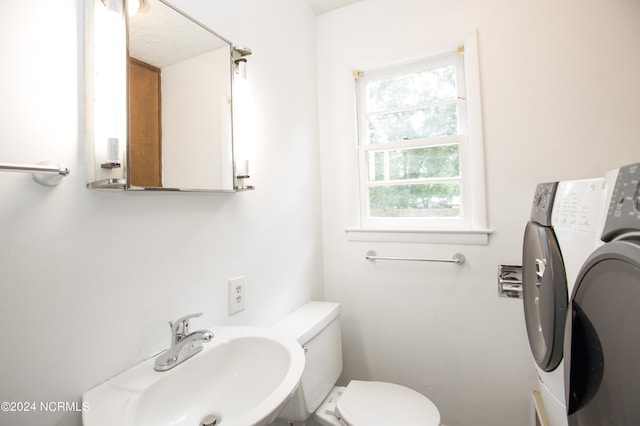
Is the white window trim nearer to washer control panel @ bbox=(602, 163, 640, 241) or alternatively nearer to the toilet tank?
the toilet tank

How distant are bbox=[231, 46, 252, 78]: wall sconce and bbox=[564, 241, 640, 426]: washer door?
1.26 meters

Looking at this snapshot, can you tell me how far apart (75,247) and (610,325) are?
117 centimetres

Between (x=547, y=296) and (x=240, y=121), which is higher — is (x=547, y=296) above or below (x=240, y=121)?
below

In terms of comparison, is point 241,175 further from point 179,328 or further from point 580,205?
point 580,205

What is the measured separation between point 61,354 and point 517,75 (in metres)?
2.02

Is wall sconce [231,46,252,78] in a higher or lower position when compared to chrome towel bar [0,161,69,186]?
higher

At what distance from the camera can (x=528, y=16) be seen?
1.45 meters

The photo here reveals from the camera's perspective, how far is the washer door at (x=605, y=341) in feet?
1.65

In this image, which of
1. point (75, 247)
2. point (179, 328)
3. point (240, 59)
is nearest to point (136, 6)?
point (240, 59)

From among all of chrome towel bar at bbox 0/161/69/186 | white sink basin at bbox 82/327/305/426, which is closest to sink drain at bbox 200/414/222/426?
white sink basin at bbox 82/327/305/426

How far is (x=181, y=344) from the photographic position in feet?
2.88

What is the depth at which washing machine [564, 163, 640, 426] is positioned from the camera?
0.51 meters

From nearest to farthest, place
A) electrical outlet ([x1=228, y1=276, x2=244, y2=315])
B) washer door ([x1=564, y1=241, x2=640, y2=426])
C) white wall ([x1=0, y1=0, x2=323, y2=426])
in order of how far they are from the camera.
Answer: washer door ([x1=564, y1=241, x2=640, y2=426])
white wall ([x1=0, y1=0, x2=323, y2=426])
electrical outlet ([x1=228, y1=276, x2=244, y2=315])

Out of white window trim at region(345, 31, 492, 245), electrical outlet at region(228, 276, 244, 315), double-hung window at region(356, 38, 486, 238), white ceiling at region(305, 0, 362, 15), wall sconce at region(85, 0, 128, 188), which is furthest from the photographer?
white ceiling at region(305, 0, 362, 15)
